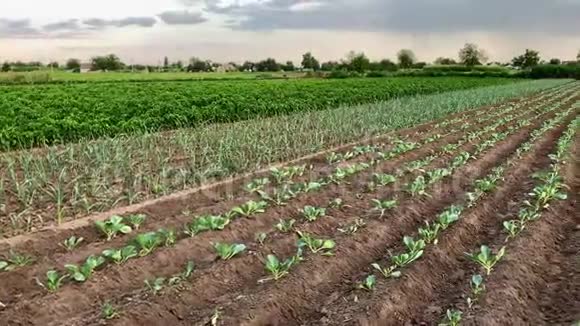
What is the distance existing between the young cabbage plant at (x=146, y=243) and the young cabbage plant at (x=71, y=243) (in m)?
0.62

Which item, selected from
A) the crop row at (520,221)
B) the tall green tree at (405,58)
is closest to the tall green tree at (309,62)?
the tall green tree at (405,58)

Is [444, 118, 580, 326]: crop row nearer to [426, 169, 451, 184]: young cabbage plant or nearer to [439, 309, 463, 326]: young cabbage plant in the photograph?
[439, 309, 463, 326]: young cabbage plant

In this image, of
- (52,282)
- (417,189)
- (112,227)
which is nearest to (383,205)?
(417,189)

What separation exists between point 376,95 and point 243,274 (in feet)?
91.0

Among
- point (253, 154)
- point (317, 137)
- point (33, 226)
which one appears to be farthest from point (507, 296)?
point (317, 137)

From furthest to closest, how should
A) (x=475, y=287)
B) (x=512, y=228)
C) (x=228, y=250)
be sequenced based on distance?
(x=512, y=228) → (x=228, y=250) → (x=475, y=287)

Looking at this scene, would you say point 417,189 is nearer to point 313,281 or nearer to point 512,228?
point 512,228

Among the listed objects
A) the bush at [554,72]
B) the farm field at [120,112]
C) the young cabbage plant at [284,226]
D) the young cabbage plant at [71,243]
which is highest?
the young cabbage plant at [284,226]

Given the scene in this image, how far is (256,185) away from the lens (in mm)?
8008

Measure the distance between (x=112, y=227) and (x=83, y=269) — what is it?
3.89 ft

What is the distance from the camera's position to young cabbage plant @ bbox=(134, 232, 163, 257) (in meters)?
5.32

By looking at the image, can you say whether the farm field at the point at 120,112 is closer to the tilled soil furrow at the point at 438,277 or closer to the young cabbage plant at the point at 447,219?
the young cabbage plant at the point at 447,219

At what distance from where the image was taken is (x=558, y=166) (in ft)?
33.7

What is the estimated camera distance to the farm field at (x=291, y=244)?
449 centimetres
